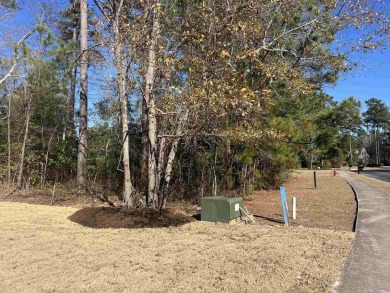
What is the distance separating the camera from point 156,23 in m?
8.44

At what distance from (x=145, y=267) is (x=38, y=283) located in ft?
4.29

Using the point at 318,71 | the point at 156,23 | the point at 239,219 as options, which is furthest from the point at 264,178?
the point at 156,23

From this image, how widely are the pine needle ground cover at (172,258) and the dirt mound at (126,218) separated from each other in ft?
0.93

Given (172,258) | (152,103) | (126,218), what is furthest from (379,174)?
(172,258)

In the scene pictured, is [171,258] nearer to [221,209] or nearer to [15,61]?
[221,209]

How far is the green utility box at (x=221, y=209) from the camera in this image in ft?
25.4

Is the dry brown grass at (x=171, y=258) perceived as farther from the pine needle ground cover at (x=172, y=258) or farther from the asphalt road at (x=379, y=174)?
the asphalt road at (x=379, y=174)

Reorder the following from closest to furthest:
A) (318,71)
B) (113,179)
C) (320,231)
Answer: (320,231) → (318,71) → (113,179)

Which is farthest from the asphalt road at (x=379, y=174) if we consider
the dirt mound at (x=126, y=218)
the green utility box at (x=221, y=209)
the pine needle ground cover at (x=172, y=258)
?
the pine needle ground cover at (x=172, y=258)

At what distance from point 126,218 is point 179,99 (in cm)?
289

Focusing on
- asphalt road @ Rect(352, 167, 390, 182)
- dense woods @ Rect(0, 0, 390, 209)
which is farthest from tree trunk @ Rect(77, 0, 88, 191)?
asphalt road @ Rect(352, 167, 390, 182)

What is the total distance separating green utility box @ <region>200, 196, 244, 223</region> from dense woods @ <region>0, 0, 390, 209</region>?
148cm

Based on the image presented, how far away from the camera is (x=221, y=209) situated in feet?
25.7

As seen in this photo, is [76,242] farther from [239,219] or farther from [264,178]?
[264,178]
